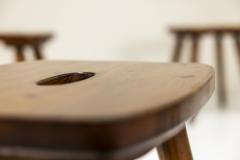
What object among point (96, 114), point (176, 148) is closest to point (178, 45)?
point (176, 148)

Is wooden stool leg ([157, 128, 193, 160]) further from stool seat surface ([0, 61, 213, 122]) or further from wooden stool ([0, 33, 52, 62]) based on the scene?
wooden stool ([0, 33, 52, 62])

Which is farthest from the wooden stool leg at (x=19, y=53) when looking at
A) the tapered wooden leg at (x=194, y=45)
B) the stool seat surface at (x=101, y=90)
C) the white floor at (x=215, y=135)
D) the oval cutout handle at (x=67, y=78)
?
the oval cutout handle at (x=67, y=78)

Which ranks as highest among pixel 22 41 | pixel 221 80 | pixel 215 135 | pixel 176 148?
pixel 22 41

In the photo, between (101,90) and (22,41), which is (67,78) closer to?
(101,90)

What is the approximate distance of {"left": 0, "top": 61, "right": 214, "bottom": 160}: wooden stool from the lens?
37 cm

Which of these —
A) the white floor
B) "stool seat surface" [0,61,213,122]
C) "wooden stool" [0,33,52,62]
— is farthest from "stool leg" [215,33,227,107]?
"stool seat surface" [0,61,213,122]

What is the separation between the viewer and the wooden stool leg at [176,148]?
0.74m

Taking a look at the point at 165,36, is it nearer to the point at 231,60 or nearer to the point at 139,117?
the point at 231,60

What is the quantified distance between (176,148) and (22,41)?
126cm

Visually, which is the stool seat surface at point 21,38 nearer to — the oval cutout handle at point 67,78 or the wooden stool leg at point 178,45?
the wooden stool leg at point 178,45

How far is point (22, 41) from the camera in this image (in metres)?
1.85

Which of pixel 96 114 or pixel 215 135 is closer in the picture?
pixel 96 114

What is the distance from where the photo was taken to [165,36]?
2.78 meters

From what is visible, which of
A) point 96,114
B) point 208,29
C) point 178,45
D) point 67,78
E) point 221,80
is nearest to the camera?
point 96,114
